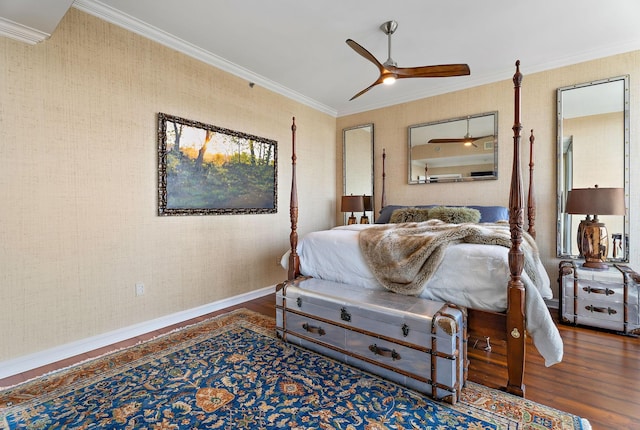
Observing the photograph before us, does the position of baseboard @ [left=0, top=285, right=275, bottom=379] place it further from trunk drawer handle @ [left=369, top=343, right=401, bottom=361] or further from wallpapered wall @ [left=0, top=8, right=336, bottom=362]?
trunk drawer handle @ [left=369, top=343, right=401, bottom=361]

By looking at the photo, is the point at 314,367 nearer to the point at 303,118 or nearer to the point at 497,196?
the point at 497,196

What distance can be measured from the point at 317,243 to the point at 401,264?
80cm

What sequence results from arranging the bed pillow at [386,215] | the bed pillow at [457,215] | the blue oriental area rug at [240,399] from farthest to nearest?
1. the bed pillow at [386,215]
2. the bed pillow at [457,215]
3. the blue oriental area rug at [240,399]

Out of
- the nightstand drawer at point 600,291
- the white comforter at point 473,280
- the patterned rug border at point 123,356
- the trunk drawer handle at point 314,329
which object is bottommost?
the patterned rug border at point 123,356

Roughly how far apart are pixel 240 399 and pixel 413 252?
1455mm

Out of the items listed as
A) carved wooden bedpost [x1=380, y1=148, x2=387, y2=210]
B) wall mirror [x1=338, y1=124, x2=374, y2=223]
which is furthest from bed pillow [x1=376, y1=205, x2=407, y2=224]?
wall mirror [x1=338, y1=124, x2=374, y2=223]

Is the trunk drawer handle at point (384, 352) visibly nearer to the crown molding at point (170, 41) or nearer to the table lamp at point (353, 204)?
the table lamp at point (353, 204)

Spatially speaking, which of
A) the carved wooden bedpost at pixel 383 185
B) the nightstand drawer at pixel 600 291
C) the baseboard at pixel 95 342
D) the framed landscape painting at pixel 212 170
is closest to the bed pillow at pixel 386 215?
the carved wooden bedpost at pixel 383 185

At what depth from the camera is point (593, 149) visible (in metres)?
3.28

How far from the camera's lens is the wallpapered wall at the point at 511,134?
A: 10.3 feet

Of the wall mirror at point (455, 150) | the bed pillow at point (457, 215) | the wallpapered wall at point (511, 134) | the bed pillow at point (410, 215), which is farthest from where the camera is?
the wall mirror at point (455, 150)

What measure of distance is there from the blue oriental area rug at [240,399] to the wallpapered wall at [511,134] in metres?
2.55

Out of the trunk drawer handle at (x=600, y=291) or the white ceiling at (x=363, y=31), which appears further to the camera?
the trunk drawer handle at (x=600, y=291)

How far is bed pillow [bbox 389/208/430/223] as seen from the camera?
3713 millimetres
